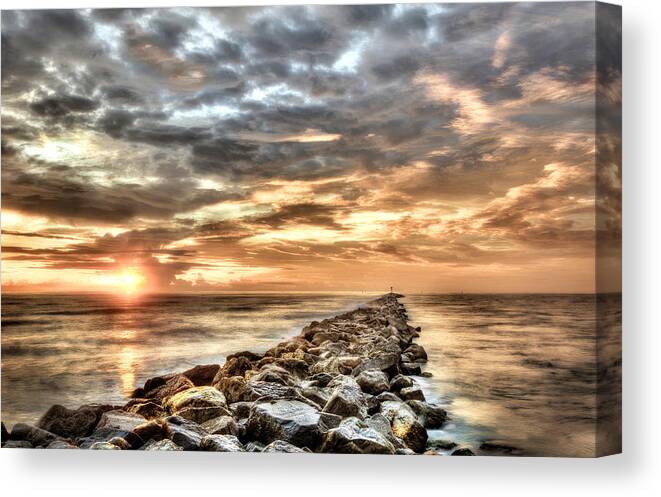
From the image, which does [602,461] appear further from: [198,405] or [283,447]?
[198,405]

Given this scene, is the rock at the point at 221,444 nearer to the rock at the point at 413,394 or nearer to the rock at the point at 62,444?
the rock at the point at 62,444

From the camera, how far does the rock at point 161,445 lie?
4.71 m

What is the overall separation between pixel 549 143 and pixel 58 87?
3.67 meters

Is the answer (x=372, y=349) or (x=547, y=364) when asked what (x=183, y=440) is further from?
(x=547, y=364)

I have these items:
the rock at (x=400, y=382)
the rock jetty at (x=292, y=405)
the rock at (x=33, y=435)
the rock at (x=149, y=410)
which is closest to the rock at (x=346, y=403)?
the rock jetty at (x=292, y=405)

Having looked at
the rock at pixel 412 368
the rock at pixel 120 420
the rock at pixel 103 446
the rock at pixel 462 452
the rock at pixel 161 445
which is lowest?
the rock at pixel 103 446

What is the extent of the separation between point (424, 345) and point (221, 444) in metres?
1.64

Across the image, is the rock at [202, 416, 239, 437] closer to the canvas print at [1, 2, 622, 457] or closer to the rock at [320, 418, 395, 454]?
the canvas print at [1, 2, 622, 457]

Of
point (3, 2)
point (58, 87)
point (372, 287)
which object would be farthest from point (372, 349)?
point (3, 2)

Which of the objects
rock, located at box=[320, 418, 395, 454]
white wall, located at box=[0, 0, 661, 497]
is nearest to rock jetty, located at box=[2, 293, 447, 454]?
rock, located at box=[320, 418, 395, 454]

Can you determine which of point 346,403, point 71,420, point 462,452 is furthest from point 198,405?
point 462,452

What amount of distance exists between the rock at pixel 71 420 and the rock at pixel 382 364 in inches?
74.2

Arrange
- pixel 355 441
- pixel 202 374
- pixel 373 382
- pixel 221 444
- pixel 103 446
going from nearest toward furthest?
pixel 355 441
pixel 221 444
pixel 103 446
pixel 373 382
pixel 202 374

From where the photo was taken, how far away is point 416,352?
5.05m
